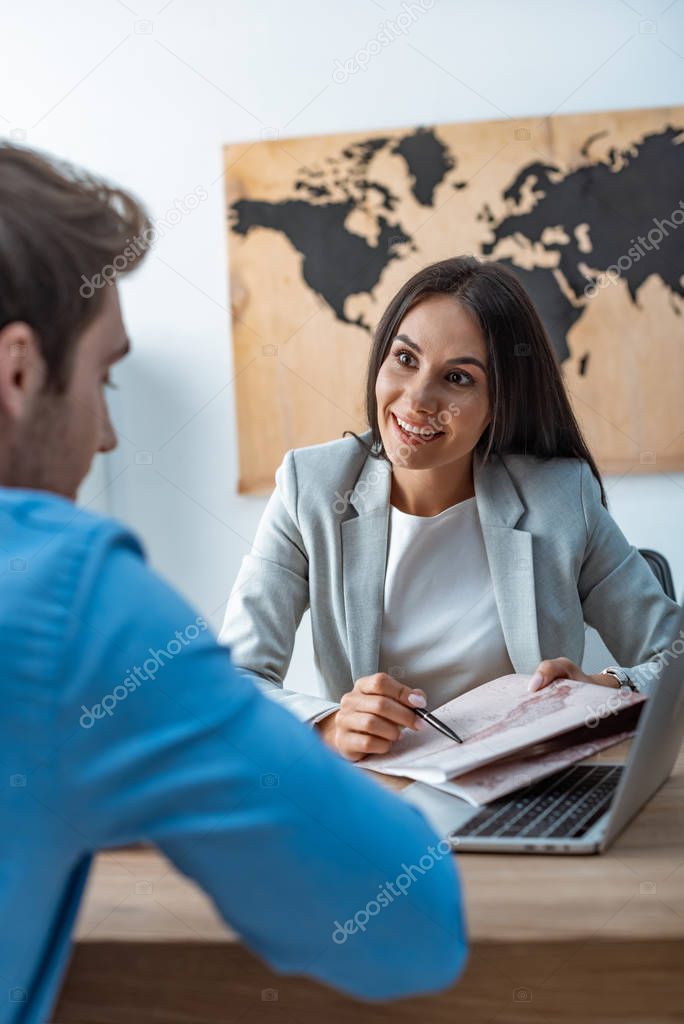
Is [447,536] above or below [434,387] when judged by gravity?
below

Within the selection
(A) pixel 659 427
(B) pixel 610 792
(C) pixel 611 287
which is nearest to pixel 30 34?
(C) pixel 611 287

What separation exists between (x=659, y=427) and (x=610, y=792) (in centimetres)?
249

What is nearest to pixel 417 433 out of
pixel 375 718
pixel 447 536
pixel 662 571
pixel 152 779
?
pixel 447 536

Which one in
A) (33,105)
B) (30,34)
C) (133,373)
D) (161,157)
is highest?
(30,34)

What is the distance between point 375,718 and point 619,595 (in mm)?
774

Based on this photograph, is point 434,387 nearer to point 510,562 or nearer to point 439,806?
point 510,562

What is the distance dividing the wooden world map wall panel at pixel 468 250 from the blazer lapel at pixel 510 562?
1.53 m

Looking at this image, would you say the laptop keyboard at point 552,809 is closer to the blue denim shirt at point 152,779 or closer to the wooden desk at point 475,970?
the wooden desk at point 475,970

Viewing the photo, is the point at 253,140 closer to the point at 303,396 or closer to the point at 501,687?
the point at 303,396

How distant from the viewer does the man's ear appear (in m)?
0.60

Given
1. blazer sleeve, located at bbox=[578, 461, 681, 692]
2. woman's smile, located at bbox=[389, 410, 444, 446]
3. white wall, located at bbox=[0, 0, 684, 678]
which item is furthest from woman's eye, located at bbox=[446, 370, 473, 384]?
white wall, located at bbox=[0, 0, 684, 678]

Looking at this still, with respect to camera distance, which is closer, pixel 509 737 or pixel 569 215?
pixel 509 737

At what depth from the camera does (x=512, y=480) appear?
1.95 metres

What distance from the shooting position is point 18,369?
60 centimetres
